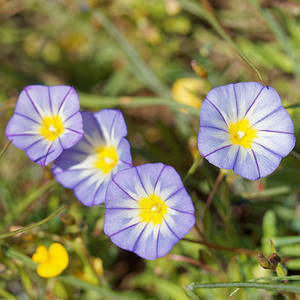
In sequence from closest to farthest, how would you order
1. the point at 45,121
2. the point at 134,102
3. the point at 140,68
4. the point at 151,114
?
1. the point at 45,121
2. the point at 134,102
3. the point at 140,68
4. the point at 151,114

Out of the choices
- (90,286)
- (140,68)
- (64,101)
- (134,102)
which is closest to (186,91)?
(140,68)

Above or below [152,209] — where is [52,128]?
above

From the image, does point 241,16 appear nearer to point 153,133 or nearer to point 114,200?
point 153,133

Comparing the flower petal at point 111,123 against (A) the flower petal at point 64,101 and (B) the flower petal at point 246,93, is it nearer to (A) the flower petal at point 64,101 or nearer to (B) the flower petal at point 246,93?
(A) the flower petal at point 64,101

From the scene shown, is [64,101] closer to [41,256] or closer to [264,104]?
[41,256]

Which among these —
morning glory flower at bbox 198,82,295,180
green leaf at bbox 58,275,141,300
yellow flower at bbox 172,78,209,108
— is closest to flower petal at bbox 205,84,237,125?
morning glory flower at bbox 198,82,295,180

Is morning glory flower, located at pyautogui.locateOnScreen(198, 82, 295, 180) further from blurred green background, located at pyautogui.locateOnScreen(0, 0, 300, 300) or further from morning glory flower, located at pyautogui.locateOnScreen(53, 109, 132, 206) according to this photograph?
morning glory flower, located at pyautogui.locateOnScreen(53, 109, 132, 206)

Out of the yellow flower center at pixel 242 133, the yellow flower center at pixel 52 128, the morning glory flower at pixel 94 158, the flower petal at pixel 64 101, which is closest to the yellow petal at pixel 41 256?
the morning glory flower at pixel 94 158
